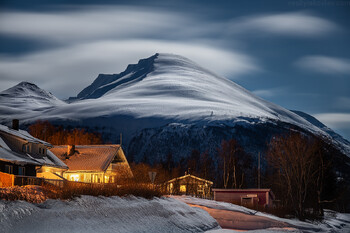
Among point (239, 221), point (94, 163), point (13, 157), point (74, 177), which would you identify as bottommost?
point (239, 221)

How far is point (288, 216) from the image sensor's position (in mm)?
58094

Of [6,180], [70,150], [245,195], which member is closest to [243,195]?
[245,195]

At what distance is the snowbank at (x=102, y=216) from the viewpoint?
2027 centimetres

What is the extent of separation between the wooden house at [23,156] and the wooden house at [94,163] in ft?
28.7

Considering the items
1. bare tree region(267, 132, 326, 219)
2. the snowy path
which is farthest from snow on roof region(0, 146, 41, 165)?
bare tree region(267, 132, 326, 219)

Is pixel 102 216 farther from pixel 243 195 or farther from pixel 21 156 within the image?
pixel 243 195

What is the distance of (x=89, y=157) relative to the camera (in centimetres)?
7588

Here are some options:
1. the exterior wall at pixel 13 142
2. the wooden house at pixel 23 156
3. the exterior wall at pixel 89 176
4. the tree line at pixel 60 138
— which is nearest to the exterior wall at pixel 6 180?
the wooden house at pixel 23 156

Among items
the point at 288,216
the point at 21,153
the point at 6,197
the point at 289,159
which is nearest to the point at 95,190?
the point at 6,197

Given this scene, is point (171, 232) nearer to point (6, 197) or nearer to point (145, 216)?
point (145, 216)

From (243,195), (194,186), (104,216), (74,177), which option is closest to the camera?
(104,216)

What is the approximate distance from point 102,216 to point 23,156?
32.8 metres

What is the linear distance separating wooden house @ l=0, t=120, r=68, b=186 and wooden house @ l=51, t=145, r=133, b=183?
8.76 m

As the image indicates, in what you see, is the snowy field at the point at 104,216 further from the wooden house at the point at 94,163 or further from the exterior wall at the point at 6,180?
the wooden house at the point at 94,163
